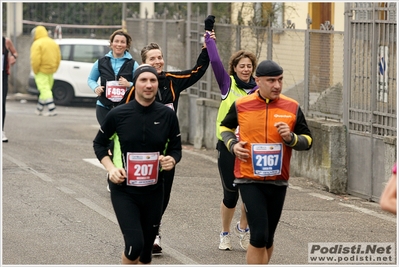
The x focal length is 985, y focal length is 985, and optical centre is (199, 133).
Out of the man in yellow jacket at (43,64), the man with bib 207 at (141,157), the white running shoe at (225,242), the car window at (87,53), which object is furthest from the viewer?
the car window at (87,53)

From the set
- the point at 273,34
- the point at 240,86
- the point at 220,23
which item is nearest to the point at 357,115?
the point at 273,34

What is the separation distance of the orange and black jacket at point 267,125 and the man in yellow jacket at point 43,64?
15993mm

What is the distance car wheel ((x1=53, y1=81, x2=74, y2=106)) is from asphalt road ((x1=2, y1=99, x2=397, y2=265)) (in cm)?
1036

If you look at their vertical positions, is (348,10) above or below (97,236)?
above

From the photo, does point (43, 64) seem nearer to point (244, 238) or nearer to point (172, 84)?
point (172, 84)

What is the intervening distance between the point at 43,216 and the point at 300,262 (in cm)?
321

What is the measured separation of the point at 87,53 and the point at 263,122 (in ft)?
63.8

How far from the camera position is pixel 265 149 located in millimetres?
7445

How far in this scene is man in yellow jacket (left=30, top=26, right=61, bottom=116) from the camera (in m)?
23.2

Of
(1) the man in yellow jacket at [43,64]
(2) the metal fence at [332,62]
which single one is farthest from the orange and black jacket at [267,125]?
(1) the man in yellow jacket at [43,64]

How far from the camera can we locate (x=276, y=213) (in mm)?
7555

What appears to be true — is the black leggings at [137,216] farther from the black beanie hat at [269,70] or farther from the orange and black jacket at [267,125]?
the black beanie hat at [269,70]

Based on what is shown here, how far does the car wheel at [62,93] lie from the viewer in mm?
26623

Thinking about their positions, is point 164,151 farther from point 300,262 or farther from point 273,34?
point 273,34
